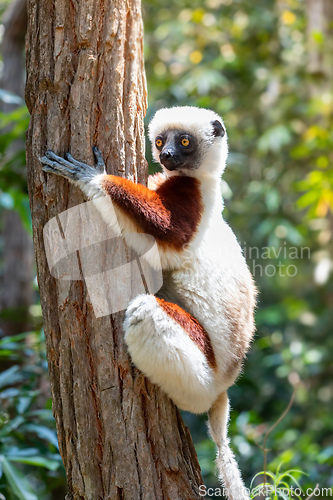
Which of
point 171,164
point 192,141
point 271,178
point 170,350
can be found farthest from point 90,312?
point 271,178

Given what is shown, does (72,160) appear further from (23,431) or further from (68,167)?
(23,431)

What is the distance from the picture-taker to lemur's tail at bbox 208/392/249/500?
301 centimetres

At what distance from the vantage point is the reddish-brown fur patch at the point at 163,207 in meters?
2.79

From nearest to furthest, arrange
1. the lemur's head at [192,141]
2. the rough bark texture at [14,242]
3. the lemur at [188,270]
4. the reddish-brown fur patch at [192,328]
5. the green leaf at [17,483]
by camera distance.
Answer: the lemur at [188,270] → the reddish-brown fur patch at [192,328] → the green leaf at [17,483] → the lemur's head at [192,141] → the rough bark texture at [14,242]

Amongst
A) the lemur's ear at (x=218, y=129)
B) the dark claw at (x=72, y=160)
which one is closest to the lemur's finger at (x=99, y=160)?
the dark claw at (x=72, y=160)

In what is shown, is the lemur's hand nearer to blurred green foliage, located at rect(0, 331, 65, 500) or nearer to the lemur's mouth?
the lemur's mouth

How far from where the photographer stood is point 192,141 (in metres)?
3.67

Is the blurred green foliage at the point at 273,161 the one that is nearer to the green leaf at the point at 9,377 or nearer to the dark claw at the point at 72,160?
the green leaf at the point at 9,377

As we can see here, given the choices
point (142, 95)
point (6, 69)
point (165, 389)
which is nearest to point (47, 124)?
point (142, 95)

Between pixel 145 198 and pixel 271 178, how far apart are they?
517 centimetres

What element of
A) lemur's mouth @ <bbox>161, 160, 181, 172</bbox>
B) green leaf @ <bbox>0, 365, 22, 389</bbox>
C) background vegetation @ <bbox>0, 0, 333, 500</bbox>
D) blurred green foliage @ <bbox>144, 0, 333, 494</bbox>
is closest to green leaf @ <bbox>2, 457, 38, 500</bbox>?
green leaf @ <bbox>0, 365, 22, 389</bbox>

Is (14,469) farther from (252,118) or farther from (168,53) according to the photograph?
(168,53)

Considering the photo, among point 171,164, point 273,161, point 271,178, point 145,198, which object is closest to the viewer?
point 145,198

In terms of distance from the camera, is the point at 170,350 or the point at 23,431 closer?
the point at 170,350
